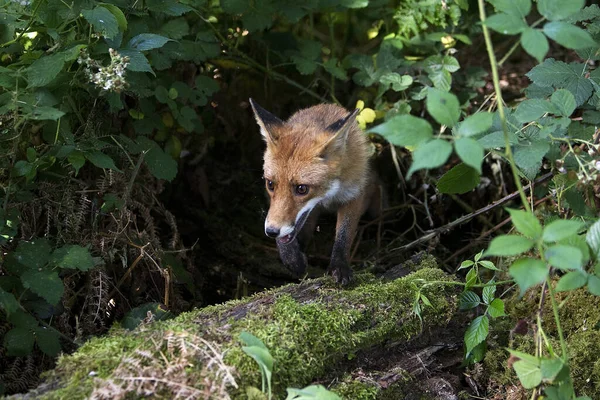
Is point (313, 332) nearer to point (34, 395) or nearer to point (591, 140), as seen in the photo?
point (34, 395)

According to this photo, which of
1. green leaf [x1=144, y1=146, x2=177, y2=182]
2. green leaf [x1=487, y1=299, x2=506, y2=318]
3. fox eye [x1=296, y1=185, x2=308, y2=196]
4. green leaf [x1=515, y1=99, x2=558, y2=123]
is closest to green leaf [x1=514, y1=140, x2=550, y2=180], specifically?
green leaf [x1=515, y1=99, x2=558, y2=123]

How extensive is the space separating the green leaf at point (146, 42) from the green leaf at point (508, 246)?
2.12 meters

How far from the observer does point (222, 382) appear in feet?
8.48

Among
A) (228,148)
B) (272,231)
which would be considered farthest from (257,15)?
(272,231)

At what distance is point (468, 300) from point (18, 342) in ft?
7.61

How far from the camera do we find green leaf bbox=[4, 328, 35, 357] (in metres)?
3.09

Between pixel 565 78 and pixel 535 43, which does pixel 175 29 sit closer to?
pixel 565 78

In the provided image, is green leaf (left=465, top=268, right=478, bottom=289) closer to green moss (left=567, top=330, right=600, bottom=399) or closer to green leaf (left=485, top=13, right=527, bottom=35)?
green moss (left=567, top=330, right=600, bottom=399)

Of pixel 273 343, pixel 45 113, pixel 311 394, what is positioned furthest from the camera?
pixel 45 113

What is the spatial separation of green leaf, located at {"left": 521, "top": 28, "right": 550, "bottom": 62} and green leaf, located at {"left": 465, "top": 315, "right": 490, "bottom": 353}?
156 cm

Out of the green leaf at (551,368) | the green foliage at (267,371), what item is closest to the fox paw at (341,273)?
the green foliage at (267,371)

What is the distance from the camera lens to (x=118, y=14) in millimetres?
3385

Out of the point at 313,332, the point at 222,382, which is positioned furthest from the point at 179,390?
the point at 313,332

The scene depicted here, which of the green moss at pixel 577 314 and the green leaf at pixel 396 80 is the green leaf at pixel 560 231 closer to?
the green moss at pixel 577 314
